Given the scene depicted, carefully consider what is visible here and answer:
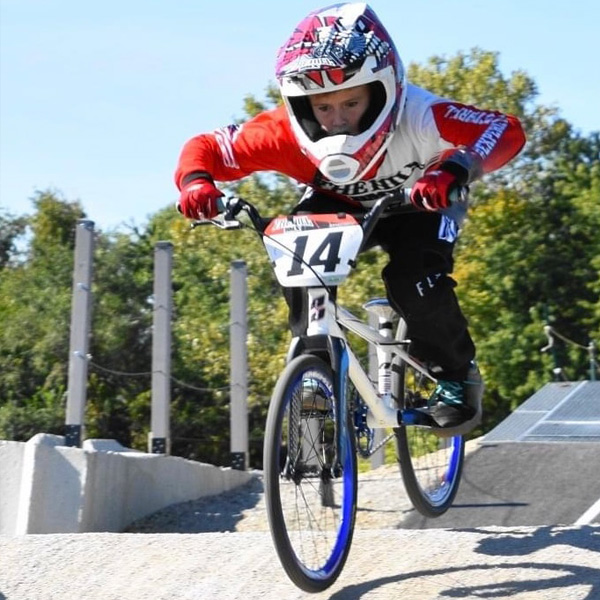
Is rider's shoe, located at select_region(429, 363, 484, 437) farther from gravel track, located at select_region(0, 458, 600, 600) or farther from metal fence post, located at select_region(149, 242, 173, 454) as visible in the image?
metal fence post, located at select_region(149, 242, 173, 454)

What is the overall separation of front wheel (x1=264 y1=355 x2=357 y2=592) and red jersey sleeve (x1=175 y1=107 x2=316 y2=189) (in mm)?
1130

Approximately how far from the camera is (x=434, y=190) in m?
4.77

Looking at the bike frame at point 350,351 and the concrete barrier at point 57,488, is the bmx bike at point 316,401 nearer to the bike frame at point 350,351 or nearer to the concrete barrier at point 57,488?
the bike frame at point 350,351

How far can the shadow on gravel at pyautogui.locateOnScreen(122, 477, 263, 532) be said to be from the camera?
896 cm

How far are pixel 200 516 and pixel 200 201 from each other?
459cm

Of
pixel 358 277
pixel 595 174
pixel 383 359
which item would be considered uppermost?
pixel 595 174

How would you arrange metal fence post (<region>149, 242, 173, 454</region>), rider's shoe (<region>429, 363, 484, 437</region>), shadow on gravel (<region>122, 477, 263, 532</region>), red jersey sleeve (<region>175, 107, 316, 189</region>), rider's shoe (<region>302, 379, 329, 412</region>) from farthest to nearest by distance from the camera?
1. metal fence post (<region>149, 242, 173, 454</region>)
2. shadow on gravel (<region>122, 477, 263, 532</region>)
3. rider's shoe (<region>429, 363, 484, 437</region>)
4. red jersey sleeve (<region>175, 107, 316, 189</region>)
5. rider's shoe (<region>302, 379, 329, 412</region>)

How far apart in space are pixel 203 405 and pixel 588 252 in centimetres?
1260

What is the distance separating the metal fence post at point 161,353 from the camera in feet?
30.8

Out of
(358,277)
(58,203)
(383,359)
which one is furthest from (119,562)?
(58,203)

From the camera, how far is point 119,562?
5.34 metres

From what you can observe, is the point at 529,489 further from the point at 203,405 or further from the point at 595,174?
the point at 595,174

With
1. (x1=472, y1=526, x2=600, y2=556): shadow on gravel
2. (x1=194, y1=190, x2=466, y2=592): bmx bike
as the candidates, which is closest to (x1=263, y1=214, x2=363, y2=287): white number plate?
(x1=194, y1=190, x2=466, y2=592): bmx bike


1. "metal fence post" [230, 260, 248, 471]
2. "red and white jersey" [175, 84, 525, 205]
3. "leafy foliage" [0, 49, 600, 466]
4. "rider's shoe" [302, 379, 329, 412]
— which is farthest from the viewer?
"leafy foliage" [0, 49, 600, 466]
